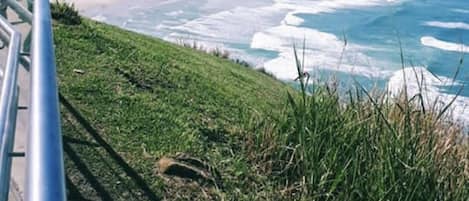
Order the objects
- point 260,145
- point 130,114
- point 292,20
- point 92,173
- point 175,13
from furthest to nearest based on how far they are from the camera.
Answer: point 292,20
point 175,13
point 130,114
point 260,145
point 92,173

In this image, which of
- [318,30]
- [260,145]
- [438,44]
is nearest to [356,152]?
[260,145]

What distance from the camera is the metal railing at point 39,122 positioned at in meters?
1.21

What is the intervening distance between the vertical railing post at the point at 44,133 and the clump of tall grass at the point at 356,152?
2.37m

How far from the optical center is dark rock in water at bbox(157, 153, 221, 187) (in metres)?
4.01

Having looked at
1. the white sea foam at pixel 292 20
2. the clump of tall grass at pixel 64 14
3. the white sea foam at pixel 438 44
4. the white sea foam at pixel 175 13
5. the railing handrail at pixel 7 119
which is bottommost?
the white sea foam at pixel 438 44

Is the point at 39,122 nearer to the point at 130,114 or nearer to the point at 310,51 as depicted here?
the point at 130,114

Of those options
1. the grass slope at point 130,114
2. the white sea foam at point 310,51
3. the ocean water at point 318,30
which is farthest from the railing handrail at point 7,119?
the white sea foam at point 310,51

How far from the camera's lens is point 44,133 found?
133 centimetres

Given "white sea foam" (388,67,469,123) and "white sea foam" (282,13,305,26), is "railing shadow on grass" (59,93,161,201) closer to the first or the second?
"white sea foam" (388,67,469,123)

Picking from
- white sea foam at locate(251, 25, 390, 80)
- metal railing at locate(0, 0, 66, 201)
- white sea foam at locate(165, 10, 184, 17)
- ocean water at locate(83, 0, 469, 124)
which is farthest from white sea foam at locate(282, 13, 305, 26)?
metal railing at locate(0, 0, 66, 201)

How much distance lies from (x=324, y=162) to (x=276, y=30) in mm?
23467

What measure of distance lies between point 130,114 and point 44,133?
3.45 meters

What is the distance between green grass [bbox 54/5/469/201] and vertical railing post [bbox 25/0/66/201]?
6.38 ft

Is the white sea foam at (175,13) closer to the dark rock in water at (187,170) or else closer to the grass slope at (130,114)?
the grass slope at (130,114)
